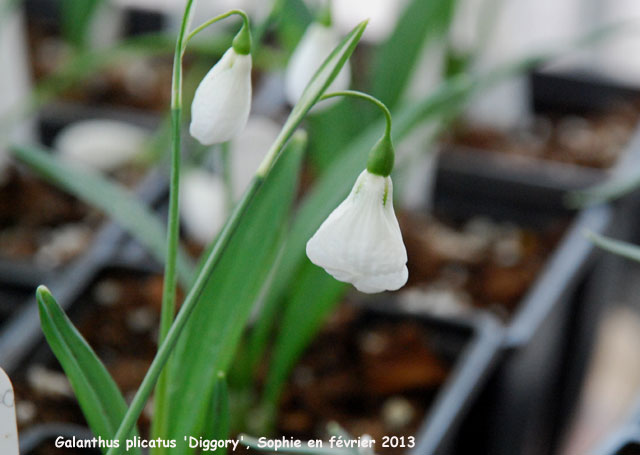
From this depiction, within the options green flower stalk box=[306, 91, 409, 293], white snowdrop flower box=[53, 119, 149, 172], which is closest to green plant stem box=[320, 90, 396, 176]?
green flower stalk box=[306, 91, 409, 293]

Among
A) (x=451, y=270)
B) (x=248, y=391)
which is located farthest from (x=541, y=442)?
(x=248, y=391)

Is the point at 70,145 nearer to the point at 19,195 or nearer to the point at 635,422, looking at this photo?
the point at 19,195

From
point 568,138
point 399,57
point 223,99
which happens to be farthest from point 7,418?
point 568,138

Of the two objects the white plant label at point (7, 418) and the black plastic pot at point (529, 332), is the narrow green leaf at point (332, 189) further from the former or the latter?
the white plant label at point (7, 418)

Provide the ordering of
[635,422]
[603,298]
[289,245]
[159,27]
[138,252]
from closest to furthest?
[635,422], [289,245], [138,252], [603,298], [159,27]

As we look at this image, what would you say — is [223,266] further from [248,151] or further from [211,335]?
[248,151]

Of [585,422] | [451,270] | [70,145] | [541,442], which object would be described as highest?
[70,145]
